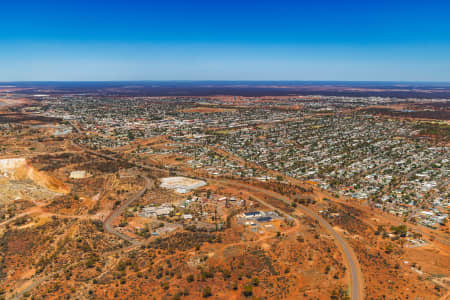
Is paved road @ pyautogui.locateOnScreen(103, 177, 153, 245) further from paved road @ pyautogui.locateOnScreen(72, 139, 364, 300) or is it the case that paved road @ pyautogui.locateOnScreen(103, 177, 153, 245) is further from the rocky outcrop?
the rocky outcrop

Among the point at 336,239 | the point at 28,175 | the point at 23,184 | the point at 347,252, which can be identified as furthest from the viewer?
the point at 28,175

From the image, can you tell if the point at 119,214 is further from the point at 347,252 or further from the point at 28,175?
the point at 347,252

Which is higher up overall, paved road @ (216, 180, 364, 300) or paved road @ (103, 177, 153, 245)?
paved road @ (103, 177, 153, 245)

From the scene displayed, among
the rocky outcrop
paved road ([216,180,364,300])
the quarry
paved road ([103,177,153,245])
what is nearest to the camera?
paved road ([216,180,364,300])

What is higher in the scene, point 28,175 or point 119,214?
point 28,175

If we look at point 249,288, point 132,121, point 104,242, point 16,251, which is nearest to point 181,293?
point 249,288

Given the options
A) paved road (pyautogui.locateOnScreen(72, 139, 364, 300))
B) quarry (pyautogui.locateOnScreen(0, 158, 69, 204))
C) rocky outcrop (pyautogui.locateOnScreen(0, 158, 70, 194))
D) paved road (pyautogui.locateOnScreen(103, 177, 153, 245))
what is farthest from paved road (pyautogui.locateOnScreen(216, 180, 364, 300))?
quarry (pyautogui.locateOnScreen(0, 158, 69, 204))

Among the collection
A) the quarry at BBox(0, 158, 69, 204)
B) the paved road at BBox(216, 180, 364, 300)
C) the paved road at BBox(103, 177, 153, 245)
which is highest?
the quarry at BBox(0, 158, 69, 204)

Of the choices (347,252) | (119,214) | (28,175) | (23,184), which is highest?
(28,175)

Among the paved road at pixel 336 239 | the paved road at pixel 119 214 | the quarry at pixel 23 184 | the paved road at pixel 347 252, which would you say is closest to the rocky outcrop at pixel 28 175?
the quarry at pixel 23 184

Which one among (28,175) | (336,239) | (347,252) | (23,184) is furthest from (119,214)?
(347,252)

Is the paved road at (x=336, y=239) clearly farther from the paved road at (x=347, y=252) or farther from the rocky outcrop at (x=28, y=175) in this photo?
the rocky outcrop at (x=28, y=175)
